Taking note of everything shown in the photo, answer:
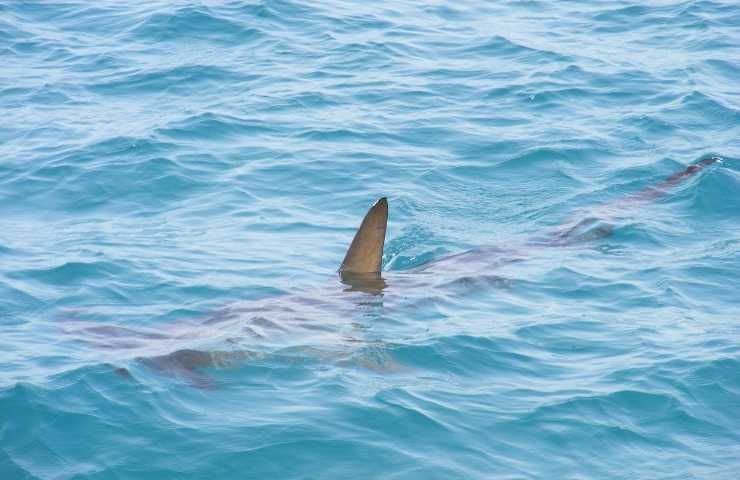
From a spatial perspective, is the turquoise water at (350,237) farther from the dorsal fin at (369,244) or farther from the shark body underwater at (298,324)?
the dorsal fin at (369,244)

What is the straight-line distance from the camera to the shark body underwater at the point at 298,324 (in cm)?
855

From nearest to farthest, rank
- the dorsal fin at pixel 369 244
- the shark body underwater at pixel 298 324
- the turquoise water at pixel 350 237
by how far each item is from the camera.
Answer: the turquoise water at pixel 350 237, the shark body underwater at pixel 298 324, the dorsal fin at pixel 369 244

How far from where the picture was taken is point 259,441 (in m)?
7.29

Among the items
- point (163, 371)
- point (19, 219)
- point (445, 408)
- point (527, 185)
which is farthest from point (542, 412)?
point (19, 219)

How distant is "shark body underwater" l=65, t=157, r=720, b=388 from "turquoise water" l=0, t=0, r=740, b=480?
0.12 feet

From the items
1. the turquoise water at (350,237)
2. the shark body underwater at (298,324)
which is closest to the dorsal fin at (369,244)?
the shark body underwater at (298,324)

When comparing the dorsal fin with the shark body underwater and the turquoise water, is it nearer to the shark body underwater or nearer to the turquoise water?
the shark body underwater

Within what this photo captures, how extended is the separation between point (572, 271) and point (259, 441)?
4280 millimetres

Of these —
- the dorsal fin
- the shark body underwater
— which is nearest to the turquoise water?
the shark body underwater

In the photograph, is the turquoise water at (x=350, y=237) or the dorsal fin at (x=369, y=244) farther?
the dorsal fin at (x=369, y=244)

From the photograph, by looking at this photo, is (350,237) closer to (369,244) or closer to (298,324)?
(369,244)

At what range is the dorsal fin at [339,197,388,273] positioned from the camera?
9445 millimetres

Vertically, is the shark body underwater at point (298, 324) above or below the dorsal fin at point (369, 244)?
below

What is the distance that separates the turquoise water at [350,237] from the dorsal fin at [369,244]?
0.27m
